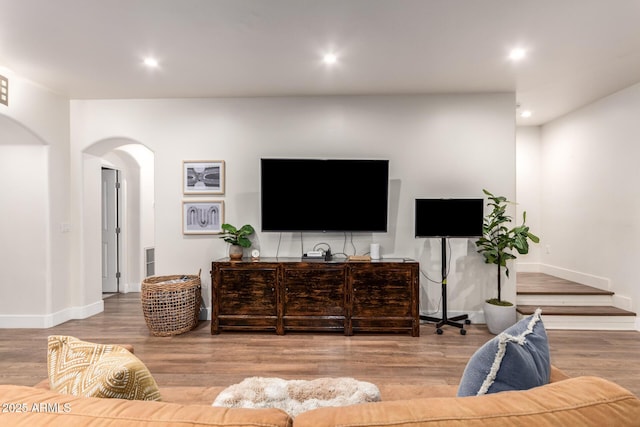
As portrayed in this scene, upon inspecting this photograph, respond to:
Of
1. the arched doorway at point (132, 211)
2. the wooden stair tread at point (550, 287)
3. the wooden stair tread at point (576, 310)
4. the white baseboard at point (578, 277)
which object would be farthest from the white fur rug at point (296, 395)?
the arched doorway at point (132, 211)

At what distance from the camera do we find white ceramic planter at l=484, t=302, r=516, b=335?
3.63 m

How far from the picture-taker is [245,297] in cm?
369

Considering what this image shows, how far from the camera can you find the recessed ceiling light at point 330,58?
305cm

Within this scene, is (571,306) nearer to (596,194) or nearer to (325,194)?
(596,194)

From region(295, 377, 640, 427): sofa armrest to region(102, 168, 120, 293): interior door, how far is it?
5998 millimetres

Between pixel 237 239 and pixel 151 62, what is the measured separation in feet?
6.55

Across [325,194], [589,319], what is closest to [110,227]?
[325,194]

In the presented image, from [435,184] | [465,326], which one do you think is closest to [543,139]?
[435,184]

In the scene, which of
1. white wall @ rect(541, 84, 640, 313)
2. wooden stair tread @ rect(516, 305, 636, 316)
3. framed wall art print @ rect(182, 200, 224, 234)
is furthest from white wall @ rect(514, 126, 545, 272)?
framed wall art print @ rect(182, 200, 224, 234)

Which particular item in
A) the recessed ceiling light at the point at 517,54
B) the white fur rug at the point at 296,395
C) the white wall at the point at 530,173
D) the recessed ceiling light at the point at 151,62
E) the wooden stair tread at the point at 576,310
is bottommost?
the wooden stair tread at the point at 576,310

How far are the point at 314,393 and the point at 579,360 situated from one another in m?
2.87

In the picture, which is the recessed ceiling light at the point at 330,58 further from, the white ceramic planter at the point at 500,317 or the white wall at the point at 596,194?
the white wall at the point at 596,194

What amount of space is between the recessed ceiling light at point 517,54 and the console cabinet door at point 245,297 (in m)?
3.08

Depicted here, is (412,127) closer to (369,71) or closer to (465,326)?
(369,71)
